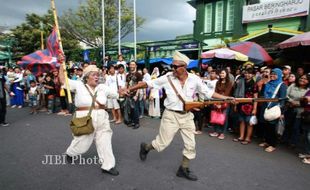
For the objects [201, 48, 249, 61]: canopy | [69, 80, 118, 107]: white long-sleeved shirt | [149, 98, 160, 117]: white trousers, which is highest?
[201, 48, 249, 61]: canopy

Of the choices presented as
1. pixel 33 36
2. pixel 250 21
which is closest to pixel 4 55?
pixel 33 36

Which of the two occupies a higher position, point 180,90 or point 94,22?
point 94,22

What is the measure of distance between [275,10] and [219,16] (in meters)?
3.92

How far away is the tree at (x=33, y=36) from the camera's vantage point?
74.7 feet

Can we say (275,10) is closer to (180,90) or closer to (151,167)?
(180,90)

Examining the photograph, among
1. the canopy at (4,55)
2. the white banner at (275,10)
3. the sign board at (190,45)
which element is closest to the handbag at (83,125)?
the sign board at (190,45)

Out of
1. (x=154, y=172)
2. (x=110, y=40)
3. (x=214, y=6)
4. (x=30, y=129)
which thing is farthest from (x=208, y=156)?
(x=110, y=40)

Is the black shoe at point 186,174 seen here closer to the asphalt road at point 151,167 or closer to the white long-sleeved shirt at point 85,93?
the asphalt road at point 151,167

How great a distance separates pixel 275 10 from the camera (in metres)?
12.8

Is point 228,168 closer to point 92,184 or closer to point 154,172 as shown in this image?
A: point 154,172

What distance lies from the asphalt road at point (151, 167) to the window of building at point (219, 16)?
470 inches

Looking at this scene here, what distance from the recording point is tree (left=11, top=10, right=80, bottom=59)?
2278cm

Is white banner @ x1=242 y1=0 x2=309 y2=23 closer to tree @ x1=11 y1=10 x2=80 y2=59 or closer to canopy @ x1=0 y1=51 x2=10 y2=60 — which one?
tree @ x1=11 y1=10 x2=80 y2=59

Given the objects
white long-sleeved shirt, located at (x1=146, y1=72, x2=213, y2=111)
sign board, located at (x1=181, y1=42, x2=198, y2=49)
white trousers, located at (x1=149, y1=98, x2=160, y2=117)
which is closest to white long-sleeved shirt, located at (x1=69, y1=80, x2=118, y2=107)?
white long-sleeved shirt, located at (x1=146, y1=72, x2=213, y2=111)
